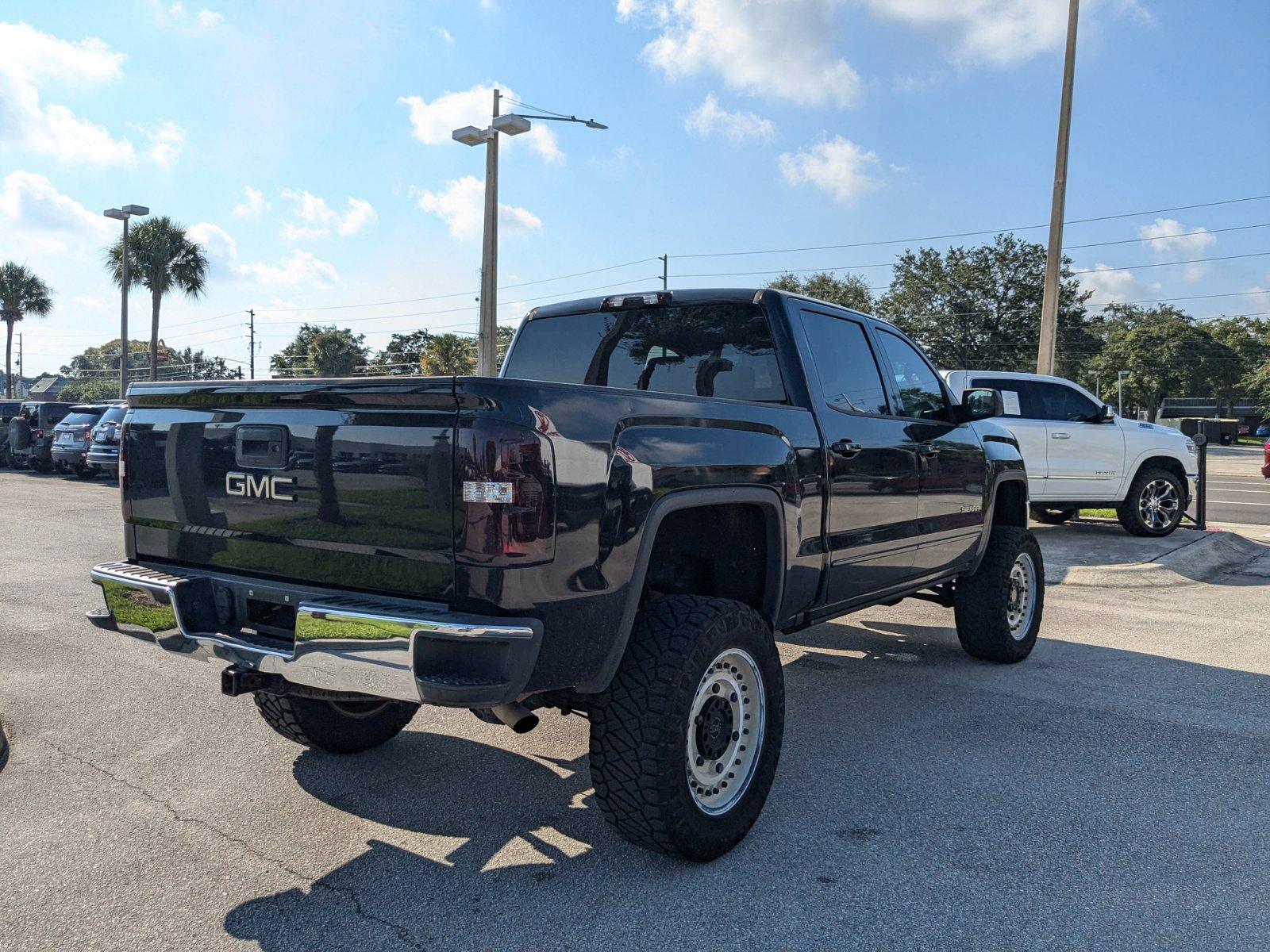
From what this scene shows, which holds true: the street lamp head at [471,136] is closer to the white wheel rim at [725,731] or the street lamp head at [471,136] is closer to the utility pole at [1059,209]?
the utility pole at [1059,209]

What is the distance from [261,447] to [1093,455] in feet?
34.1

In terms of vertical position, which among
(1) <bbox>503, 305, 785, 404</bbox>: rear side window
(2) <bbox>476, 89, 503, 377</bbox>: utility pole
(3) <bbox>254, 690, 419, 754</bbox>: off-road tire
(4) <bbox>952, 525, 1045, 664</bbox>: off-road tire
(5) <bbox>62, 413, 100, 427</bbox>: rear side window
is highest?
(2) <bbox>476, 89, 503, 377</bbox>: utility pole

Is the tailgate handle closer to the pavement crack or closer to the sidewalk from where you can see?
the pavement crack

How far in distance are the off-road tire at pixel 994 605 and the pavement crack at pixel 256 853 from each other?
3.98 m

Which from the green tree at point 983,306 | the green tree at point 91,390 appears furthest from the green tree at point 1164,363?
the green tree at point 91,390

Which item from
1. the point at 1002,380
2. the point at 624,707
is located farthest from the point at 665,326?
the point at 1002,380

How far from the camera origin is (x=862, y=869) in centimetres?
310

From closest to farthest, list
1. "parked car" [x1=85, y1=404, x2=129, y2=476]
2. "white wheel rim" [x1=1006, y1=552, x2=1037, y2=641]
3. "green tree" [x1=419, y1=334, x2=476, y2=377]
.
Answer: "white wheel rim" [x1=1006, y1=552, x2=1037, y2=641] → "parked car" [x1=85, y1=404, x2=129, y2=476] → "green tree" [x1=419, y1=334, x2=476, y2=377]

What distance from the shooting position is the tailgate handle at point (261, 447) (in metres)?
3.02

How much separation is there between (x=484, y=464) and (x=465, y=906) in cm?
136

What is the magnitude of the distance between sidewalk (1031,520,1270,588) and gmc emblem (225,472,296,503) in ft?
25.1

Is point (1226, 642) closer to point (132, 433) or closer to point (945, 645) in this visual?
point (945, 645)

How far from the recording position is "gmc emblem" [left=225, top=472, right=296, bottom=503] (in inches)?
119

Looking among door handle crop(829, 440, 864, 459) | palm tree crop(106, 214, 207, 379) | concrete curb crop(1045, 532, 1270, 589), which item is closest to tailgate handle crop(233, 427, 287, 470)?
door handle crop(829, 440, 864, 459)
